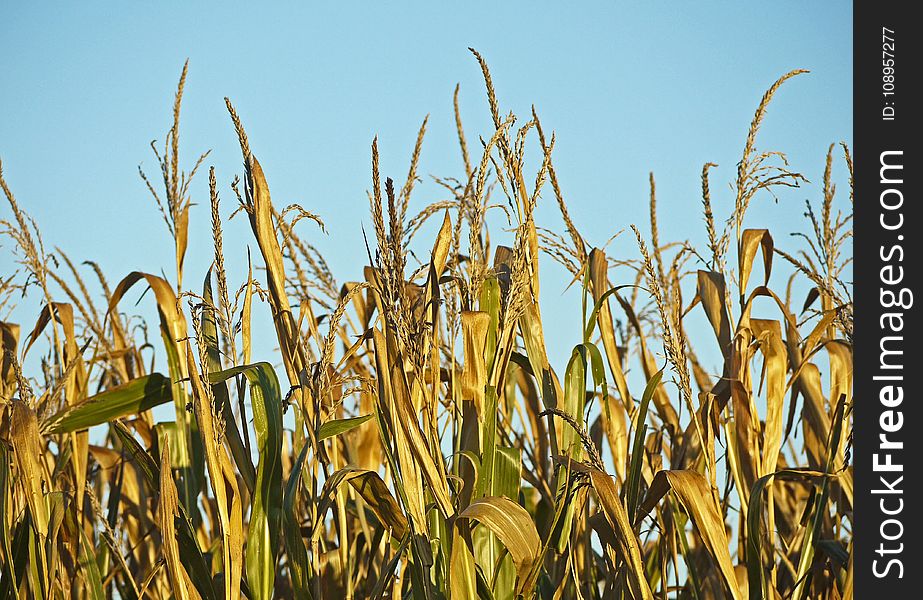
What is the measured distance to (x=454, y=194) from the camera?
1.57m

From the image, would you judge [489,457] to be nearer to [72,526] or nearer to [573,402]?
[573,402]

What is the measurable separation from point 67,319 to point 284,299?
2.46 ft

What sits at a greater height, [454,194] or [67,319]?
[454,194]

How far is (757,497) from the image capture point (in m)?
1.23

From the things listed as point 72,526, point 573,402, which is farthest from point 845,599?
point 72,526

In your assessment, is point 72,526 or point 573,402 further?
point 72,526
